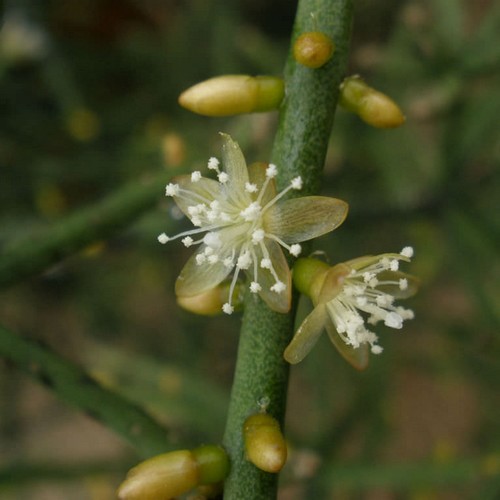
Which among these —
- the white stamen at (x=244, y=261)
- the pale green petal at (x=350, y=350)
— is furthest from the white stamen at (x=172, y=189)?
the pale green petal at (x=350, y=350)

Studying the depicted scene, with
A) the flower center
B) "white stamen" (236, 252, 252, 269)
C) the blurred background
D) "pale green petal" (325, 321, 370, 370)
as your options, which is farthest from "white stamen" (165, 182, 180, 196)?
the blurred background

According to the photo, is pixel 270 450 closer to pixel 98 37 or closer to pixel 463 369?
pixel 463 369

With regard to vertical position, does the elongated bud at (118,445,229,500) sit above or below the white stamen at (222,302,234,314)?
below

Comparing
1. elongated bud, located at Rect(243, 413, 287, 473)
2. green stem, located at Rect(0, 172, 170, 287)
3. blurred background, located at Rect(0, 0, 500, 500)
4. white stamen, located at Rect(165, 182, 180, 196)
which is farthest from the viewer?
blurred background, located at Rect(0, 0, 500, 500)

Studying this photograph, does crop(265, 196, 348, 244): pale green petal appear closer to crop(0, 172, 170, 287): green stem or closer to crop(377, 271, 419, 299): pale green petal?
crop(377, 271, 419, 299): pale green petal

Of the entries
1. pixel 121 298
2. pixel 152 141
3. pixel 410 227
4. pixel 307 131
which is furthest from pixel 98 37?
pixel 307 131

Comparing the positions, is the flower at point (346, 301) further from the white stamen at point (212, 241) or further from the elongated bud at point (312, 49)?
the elongated bud at point (312, 49)
